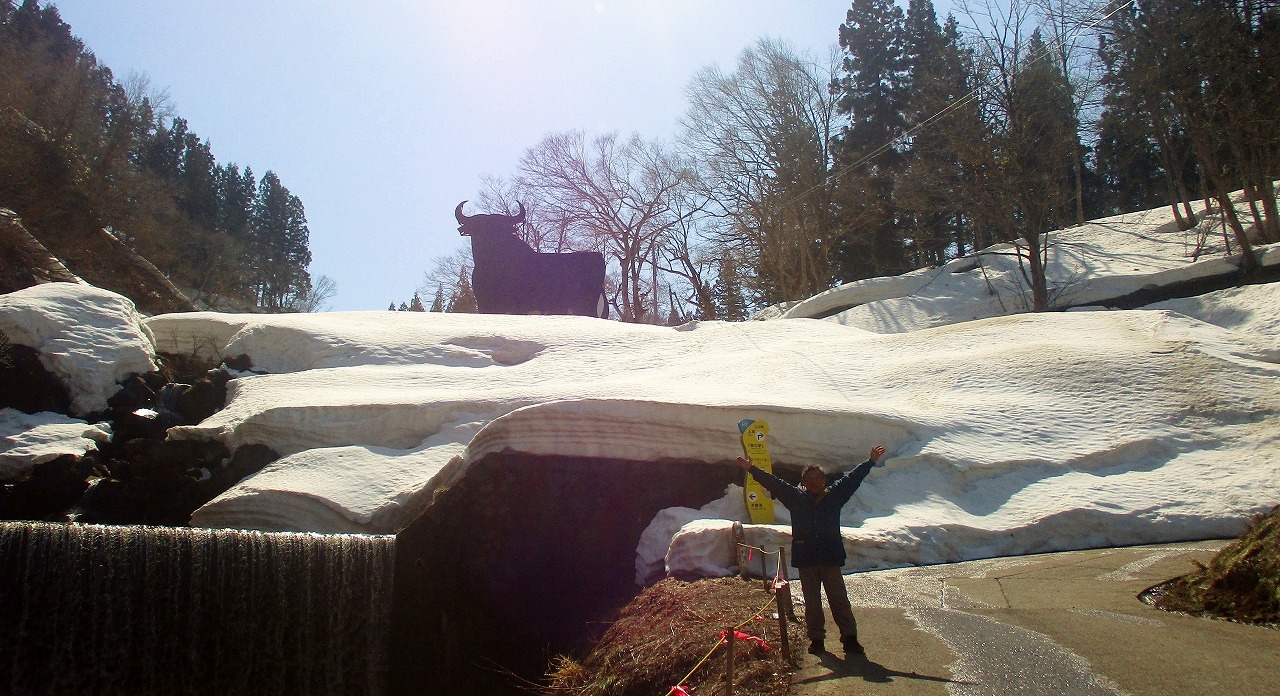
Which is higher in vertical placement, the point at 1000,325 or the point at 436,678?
the point at 1000,325

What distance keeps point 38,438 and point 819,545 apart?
923cm

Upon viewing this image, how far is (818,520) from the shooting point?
17.3 ft

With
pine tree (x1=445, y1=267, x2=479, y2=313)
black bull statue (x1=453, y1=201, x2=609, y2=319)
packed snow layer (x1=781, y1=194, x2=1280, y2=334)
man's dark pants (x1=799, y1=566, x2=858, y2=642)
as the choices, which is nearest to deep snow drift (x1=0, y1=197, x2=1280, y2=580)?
man's dark pants (x1=799, y1=566, x2=858, y2=642)

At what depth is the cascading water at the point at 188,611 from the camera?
6.64 meters

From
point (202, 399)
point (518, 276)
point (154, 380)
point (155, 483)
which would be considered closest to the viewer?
point (155, 483)

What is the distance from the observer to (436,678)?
26.9 ft

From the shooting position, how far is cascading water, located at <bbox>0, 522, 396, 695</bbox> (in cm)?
664

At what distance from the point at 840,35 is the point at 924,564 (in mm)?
35796

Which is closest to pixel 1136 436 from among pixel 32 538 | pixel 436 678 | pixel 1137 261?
pixel 436 678

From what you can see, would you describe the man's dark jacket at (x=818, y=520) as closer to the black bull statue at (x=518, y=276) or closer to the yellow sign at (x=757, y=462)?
the yellow sign at (x=757, y=462)

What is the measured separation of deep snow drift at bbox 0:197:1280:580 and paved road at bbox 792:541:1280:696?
150 cm

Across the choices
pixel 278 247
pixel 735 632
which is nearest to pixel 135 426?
pixel 735 632

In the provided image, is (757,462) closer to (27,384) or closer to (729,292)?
(27,384)

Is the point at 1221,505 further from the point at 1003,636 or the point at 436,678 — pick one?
the point at 436,678
